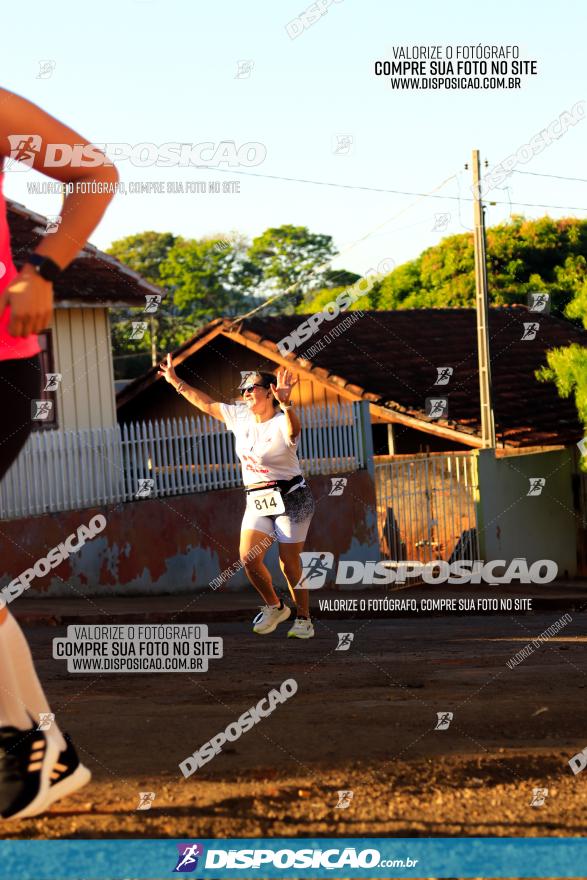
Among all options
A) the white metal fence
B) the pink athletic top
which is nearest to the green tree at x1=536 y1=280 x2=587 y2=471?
the white metal fence

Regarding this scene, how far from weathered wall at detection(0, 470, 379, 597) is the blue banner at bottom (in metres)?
12.2

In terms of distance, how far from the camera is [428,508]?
70.3 ft

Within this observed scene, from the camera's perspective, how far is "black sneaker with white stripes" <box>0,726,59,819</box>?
3.91 m

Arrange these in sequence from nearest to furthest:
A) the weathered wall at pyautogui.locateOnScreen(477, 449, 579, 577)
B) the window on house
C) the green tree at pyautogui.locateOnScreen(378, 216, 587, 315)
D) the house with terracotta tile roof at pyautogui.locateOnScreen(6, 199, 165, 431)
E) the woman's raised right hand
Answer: the woman's raised right hand, the window on house, the house with terracotta tile roof at pyautogui.locateOnScreen(6, 199, 165, 431), the weathered wall at pyautogui.locateOnScreen(477, 449, 579, 577), the green tree at pyautogui.locateOnScreen(378, 216, 587, 315)

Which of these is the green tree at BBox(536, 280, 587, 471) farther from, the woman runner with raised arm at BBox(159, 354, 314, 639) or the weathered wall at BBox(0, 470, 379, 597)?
the woman runner with raised arm at BBox(159, 354, 314, 639)

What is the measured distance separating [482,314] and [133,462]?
23.5ft

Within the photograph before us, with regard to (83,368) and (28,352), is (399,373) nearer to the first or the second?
(83,368)

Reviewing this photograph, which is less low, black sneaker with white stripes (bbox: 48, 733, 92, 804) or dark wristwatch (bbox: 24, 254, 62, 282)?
dark wristwatch (bbox: 24, 254, 62, 282)

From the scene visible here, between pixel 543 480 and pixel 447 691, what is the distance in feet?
57.5

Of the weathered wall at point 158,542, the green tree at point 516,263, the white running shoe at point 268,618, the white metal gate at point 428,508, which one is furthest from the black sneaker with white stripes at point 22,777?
the green tree at point 516,263

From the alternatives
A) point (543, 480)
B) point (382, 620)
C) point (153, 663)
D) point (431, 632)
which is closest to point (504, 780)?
point (153, 663)

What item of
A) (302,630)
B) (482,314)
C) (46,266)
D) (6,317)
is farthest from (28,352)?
(482,314)

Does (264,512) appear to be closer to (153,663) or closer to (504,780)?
(153,663)

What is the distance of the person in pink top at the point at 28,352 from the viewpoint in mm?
3596
